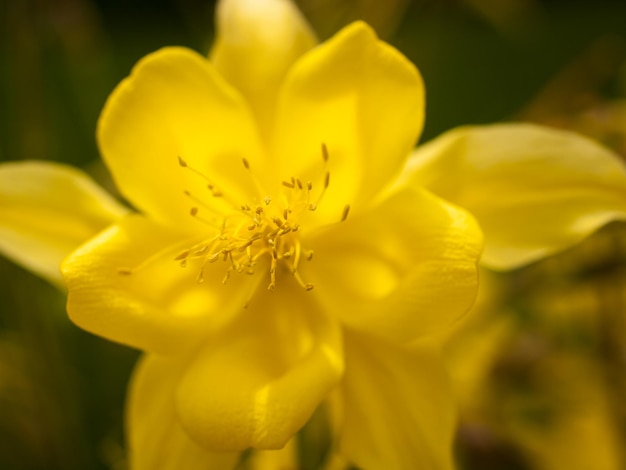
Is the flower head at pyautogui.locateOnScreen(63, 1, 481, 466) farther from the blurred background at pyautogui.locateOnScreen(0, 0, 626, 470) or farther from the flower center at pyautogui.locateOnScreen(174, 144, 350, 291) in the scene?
the blurred background at pyautogui.locateOnScreen(0, 0, 626, 470)

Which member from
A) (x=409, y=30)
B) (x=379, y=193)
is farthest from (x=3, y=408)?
(x=409, y=30)

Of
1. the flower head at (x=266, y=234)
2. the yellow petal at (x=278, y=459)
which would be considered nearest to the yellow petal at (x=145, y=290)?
the flower head at (x=266, y=234)

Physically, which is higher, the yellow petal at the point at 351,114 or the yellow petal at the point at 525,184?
the yellow petal at the point at 351,114

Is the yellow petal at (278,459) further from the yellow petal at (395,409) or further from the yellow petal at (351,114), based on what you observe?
the yellow petal at (351,114)

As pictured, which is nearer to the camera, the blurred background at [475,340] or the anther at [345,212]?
the anther at [345,212]

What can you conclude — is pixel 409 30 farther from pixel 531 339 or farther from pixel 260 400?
pixel 260 400

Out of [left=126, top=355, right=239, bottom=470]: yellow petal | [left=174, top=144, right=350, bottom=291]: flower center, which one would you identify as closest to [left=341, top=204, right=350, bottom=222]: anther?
[left=174, top=144, right=350, bottom=291]: flower center

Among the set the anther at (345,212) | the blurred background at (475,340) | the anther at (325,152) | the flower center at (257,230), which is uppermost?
the anther at (325,152)
